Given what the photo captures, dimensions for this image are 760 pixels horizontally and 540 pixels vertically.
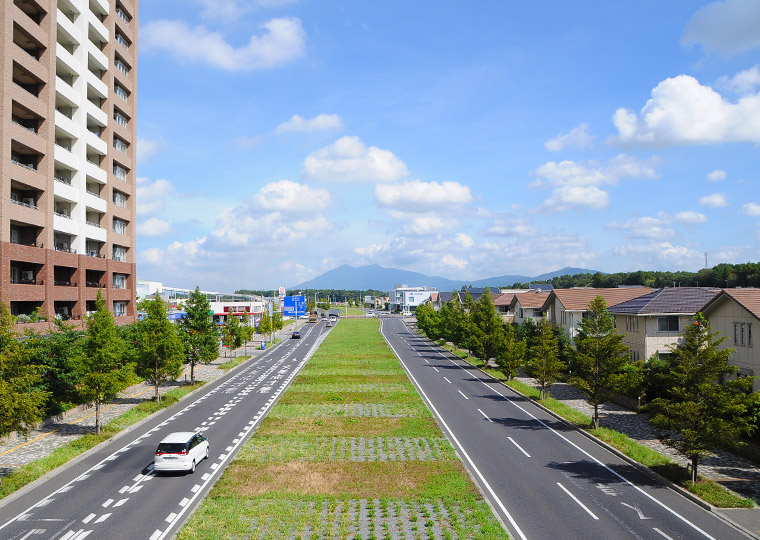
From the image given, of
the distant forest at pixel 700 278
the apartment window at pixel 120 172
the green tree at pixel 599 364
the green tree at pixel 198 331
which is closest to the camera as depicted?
the green tree at pixel 599 364

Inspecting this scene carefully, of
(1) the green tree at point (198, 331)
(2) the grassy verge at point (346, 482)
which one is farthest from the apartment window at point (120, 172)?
(2) the grassy verge at point (346, 482)

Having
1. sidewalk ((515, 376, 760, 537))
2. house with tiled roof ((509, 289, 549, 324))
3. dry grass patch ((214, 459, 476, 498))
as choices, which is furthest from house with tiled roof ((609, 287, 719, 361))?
dry grass patch ((214, 459, 476, 498))

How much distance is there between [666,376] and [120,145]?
179 ft

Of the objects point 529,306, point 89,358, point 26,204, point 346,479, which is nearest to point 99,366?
point 89,358

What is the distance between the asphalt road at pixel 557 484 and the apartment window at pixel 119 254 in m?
37.8

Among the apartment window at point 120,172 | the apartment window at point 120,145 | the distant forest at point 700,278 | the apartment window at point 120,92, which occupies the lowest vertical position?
the distant forest at point 700,278

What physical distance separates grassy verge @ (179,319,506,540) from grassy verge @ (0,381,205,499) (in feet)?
26.1

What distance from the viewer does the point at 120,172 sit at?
184 ft

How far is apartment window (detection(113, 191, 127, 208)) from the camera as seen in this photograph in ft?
181

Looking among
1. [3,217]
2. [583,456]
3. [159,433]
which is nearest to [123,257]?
[3,217]

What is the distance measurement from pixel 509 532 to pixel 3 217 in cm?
3805

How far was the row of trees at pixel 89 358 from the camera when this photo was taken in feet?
70.9

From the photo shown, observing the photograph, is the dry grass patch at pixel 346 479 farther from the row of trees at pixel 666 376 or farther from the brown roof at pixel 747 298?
the brown roof at pixel 747 298

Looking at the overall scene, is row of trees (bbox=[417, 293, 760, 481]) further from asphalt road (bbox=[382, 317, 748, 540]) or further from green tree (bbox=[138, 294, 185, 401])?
green tree (bbox=[138, 294, 185, 401])
